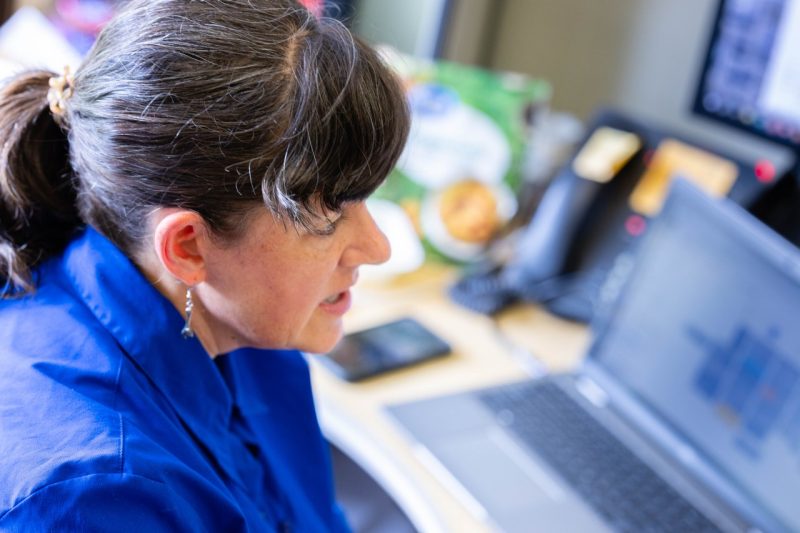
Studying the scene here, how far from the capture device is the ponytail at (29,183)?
2.90 ft

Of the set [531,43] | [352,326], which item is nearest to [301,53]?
[352,326]

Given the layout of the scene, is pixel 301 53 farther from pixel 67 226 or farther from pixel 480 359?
pixel 480 359

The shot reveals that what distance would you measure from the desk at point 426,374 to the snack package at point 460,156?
9cm

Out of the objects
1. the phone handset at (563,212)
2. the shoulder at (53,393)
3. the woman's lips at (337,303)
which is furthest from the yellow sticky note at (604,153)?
the shoulder at (53,393)

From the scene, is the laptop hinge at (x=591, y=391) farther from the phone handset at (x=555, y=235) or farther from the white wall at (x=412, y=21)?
the white wall at (x=412, y=21)

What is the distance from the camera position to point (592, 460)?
1188 millimetres

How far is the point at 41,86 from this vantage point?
92 cm

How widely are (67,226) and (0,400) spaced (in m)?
0.24

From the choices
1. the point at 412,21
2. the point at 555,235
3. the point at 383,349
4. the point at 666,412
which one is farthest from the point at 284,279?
the point at 412,21

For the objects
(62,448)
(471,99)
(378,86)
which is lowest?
(62,448)

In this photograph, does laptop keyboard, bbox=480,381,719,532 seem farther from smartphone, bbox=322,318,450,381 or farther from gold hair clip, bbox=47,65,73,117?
gold hair clip, bbox=47,65,73,117

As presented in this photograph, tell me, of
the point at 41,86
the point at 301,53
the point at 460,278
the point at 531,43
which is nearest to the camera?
the point at 301,53

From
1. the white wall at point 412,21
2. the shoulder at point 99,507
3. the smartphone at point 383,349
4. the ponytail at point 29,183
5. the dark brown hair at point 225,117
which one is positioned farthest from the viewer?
the white wall at point 412,21

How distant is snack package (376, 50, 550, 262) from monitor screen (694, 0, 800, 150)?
329mm
